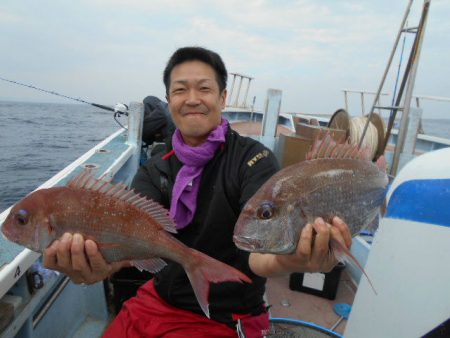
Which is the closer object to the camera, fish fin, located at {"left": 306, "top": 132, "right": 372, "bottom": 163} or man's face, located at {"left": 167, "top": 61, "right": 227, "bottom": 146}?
fish fin, located at {"left": 306, "top": 132, "right": 372, "bottom": 163}

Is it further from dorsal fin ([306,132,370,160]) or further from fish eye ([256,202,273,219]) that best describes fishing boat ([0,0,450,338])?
fish eye ([256,202,273,219])

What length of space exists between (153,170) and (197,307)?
1.00 m

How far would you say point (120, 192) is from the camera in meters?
1.75

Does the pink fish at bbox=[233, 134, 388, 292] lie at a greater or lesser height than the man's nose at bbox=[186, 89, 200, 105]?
lesser

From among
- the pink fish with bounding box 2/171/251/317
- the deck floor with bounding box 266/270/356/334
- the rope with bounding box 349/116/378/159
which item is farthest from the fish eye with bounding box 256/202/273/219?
the rope with bounding box 349/116/378/159

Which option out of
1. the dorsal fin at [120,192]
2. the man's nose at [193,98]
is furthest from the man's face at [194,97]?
the dorsal fin at [120,192]

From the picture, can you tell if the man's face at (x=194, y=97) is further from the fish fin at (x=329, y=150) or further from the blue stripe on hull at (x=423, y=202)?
the blue stripe on hull at (x=423, y=202)

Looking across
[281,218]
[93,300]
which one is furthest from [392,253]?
[93,300]

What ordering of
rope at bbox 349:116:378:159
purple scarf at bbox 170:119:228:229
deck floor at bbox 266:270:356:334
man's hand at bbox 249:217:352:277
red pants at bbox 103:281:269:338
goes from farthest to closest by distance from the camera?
rope at bbox 349:116:378:159
deck floor at bbox 266:270:356:334
purple scarf at bbox 170:119:228:229
red pants at bbox 103:281:269:338
man's hand at bbox 249:217:352:277

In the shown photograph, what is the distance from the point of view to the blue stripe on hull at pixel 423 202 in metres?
1.56

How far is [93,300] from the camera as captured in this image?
11.3 feet

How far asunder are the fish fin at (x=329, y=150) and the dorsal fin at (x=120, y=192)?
2.67 ft

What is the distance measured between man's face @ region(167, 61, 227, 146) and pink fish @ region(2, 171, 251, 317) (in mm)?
704

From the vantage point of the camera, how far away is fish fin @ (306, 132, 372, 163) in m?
1.65
